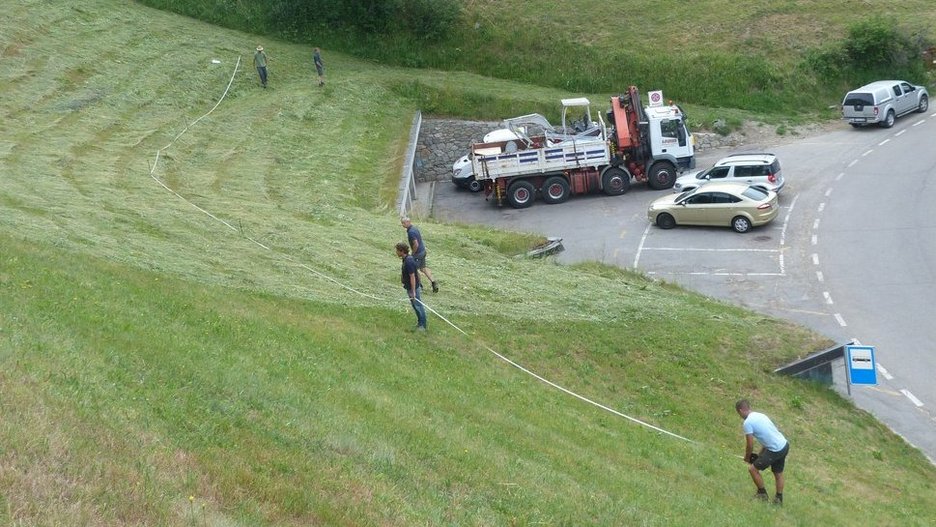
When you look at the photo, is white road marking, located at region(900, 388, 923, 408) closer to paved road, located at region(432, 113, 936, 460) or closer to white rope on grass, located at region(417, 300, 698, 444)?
paved road, located at region(432, 113, 936, 460)

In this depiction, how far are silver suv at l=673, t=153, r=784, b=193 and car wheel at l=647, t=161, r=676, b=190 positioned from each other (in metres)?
1.82

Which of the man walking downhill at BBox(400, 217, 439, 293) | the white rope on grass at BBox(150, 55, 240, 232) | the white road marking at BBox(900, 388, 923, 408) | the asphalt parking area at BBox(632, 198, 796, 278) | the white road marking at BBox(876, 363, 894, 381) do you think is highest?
the white rope on grass at BBox(150, 55, 240, 232)

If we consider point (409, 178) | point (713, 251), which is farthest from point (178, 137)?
point (713, 251)

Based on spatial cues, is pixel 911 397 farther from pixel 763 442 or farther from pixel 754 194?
pixel 754 194

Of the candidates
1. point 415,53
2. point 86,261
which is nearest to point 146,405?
point 86,261

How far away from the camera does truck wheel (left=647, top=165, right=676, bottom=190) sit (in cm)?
3616

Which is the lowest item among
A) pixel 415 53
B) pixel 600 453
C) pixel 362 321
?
pixel 600 453

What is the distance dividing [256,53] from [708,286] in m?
23.5

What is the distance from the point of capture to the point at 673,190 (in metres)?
35.9

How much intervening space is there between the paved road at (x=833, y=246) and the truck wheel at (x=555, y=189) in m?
0.34

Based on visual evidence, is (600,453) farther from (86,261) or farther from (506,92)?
(506,92)

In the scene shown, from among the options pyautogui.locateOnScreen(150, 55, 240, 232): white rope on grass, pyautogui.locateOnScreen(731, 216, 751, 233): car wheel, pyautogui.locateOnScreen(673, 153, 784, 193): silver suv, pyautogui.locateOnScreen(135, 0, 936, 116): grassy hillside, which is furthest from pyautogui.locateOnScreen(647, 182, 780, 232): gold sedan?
pyautogui.locateOnScreen(150, 55, 240, 232): white rope on grass

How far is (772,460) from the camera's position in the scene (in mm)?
13117

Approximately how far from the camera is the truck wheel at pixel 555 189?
35.8 metres
